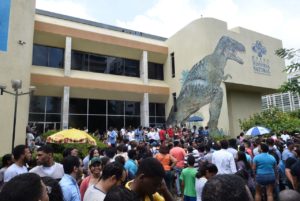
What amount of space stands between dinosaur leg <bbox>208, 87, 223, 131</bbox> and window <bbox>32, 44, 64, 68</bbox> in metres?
11.9

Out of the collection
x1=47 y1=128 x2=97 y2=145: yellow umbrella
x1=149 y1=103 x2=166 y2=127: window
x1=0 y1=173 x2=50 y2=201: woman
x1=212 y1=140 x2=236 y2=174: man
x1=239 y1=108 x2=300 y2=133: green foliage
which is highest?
x1=149 y1=103 x2=166 y2=127: window

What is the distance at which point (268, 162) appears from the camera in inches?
249

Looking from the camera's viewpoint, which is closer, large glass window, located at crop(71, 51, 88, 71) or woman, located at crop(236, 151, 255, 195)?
woman, located at crop(236, 151, 255, 195)

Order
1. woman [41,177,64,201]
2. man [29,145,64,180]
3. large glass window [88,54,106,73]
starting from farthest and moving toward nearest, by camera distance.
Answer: large glass window [88,54,106,73] → man [29,145,64,180] → woman [41,177,64,201]

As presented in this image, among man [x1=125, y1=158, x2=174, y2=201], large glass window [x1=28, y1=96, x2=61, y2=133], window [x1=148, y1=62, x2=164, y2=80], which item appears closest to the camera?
man [x1=125, y1=158, x2=174, y2=201]

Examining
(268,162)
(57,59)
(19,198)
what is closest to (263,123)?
(268,162)

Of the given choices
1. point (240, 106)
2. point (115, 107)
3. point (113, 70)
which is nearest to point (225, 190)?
point (115, 107)

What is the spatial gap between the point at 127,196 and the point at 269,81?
25672mm

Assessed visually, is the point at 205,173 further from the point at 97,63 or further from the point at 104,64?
the point at 104,64

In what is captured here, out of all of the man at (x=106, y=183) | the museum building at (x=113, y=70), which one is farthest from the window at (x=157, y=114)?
the man at (x=106, y=183)

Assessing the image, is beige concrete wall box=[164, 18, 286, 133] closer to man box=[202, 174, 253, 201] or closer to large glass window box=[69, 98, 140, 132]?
large glass window box=[69, 98, 140, 132]

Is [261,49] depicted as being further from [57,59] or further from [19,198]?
[19,198]

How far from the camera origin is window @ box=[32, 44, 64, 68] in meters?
19.4

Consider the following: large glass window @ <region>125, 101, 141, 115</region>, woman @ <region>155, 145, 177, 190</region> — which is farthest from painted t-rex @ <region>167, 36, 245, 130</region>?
woman @ <region>155, 145, 177, 190</region>
